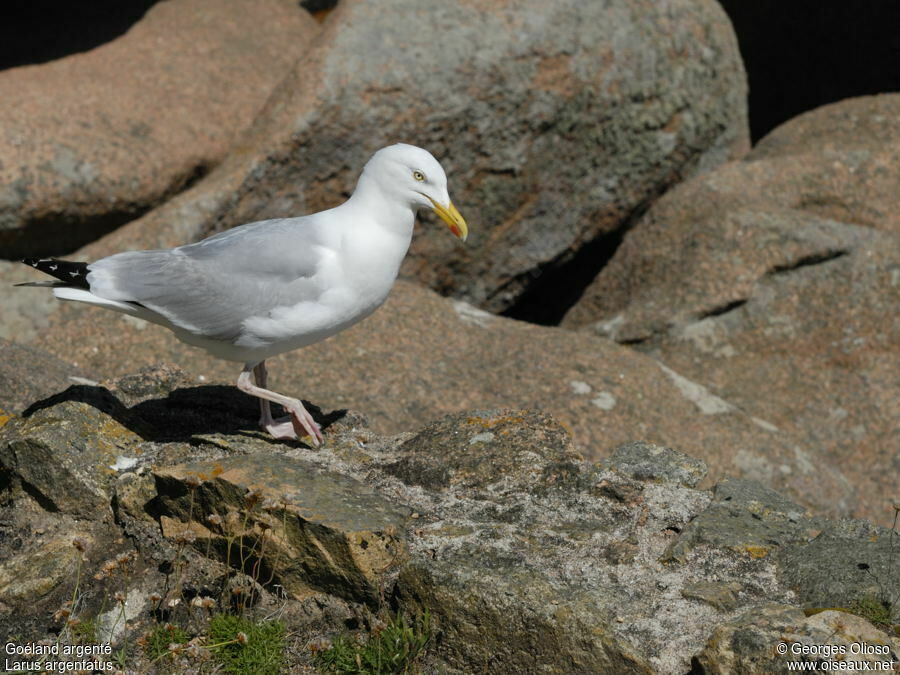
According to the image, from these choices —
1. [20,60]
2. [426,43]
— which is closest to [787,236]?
[426,43]

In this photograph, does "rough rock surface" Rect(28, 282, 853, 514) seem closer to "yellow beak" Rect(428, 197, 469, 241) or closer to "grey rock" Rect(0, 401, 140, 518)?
"yellow beak" Rect(428, 197, 469, 241)

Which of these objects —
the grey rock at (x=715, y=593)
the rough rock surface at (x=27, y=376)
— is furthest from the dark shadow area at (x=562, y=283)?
the grey rock at (x=715, y=593)

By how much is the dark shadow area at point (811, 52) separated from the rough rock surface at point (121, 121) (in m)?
5.63

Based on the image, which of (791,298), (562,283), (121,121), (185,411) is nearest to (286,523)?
(185,411)

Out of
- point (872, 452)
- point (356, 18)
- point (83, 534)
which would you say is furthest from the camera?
point (356, 18)

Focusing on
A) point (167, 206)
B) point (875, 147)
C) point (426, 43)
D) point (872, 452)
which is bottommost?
point (872, 452)

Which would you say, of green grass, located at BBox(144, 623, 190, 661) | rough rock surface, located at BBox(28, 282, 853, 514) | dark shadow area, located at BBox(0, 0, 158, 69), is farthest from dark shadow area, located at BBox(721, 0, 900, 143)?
green grass, located at BBox(144, 623, 190, 661)

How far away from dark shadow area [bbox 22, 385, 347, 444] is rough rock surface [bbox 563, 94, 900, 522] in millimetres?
3342

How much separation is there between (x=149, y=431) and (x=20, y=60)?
5177mm

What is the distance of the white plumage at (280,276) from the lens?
14.3 feet

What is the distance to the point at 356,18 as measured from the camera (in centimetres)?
794

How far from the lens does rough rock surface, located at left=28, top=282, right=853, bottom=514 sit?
6.21 meters

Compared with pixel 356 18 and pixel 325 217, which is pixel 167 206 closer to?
pixel 356 18

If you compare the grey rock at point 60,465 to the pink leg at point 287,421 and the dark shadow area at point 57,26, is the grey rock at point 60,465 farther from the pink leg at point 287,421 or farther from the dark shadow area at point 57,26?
the dark shadow area at point 57,26
